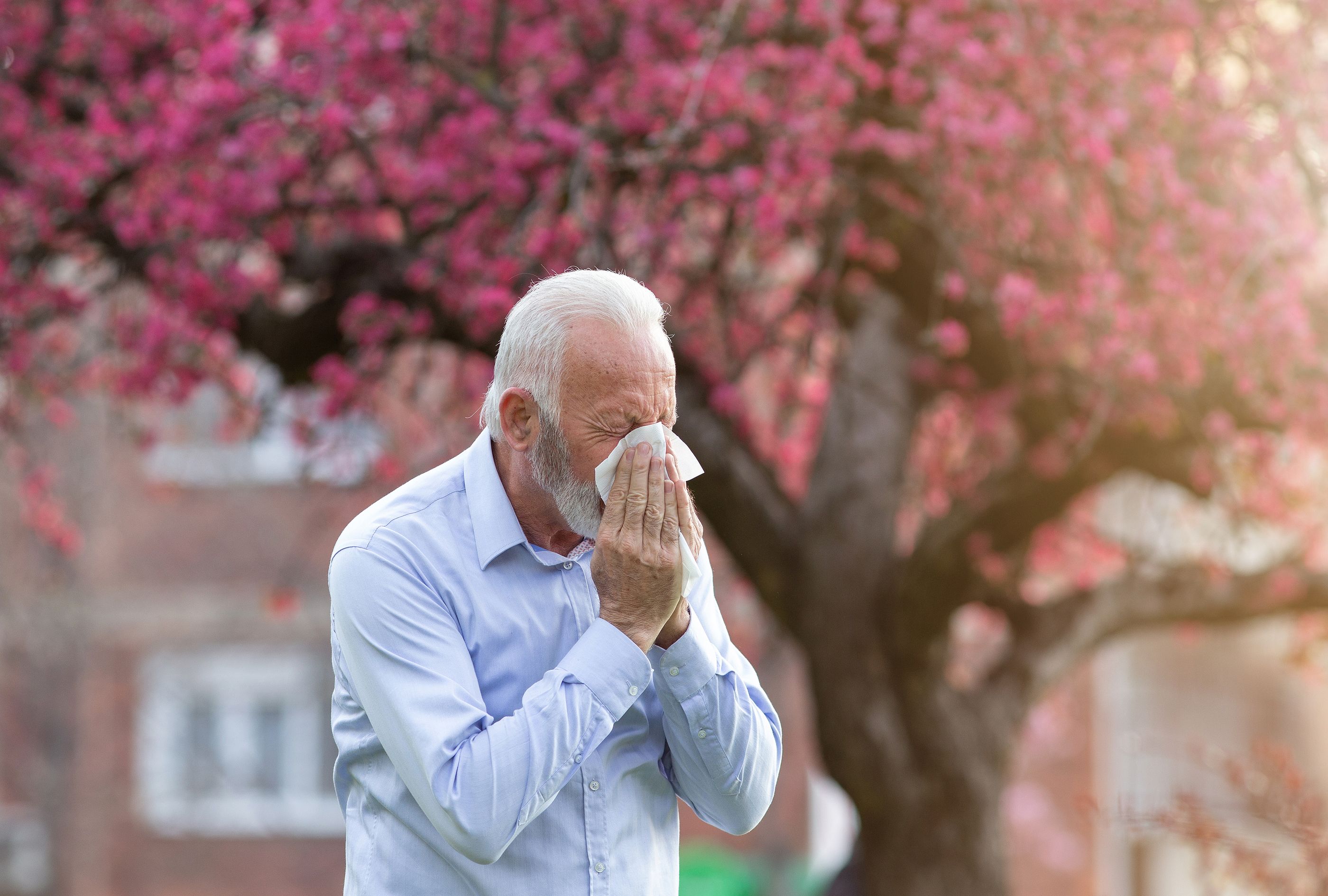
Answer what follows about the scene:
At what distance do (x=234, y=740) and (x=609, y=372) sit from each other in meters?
12.4

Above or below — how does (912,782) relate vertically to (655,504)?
below

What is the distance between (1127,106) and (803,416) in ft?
10.0

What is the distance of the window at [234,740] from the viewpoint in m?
13.2

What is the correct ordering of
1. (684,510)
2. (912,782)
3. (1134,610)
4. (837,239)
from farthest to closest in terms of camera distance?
(1134,610) < (912,782) < (837,239) < (684,510)

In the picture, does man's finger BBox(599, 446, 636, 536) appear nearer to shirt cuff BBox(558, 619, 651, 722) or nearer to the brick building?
shirt cuff BBox(558, 619, 651, 722)

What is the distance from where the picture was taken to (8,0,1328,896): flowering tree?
180 inches

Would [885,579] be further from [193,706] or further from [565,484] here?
[193,706]

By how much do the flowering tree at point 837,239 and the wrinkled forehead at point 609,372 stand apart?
2.06 meters

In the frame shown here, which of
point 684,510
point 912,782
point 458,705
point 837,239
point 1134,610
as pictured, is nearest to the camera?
point 458,705

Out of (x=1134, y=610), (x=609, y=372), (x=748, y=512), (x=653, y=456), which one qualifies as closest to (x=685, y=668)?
(x=653, y=456)

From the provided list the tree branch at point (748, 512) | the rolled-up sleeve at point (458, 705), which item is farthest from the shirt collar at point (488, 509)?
the tree branch at point (748, 512)

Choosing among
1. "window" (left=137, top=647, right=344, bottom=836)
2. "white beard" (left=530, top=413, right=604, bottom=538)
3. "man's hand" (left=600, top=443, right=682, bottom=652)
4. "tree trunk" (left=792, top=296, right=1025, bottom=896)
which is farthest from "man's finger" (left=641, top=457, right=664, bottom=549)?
"window" (left=137, top=647, right=344, bottom=836)

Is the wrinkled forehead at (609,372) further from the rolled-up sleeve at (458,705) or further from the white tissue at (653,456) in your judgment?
the rolled-up sleeve at (458,705)

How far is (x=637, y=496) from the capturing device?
2.05 m
